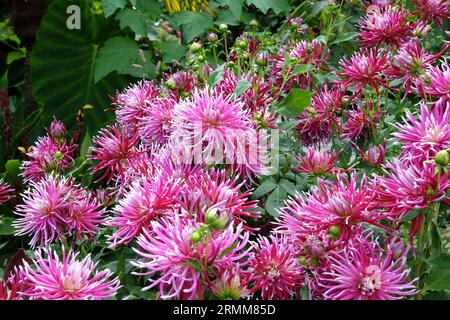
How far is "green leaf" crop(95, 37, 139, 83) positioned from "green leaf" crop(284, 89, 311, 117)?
3.20ft

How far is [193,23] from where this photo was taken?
1749 mm

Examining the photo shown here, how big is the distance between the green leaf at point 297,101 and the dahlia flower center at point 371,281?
39 centimetres

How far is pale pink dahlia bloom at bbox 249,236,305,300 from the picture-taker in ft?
2.24

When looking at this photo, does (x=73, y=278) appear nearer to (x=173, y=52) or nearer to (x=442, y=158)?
(x=442, y=158)

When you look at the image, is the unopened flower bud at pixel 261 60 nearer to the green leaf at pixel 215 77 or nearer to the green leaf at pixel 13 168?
the green leaf at pixel 215 77

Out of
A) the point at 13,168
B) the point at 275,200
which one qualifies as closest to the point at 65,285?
the point at 275,200

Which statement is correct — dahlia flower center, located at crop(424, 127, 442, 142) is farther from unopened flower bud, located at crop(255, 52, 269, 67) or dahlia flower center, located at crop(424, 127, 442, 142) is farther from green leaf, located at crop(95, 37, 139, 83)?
green leaf, located at crop(95, 37, 139, 83)

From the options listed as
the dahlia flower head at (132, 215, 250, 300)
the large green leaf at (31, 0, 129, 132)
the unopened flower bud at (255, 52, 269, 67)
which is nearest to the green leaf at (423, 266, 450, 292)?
the dahlia flower head at (132, 215, 250, 300)

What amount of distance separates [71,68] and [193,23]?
2.09 feet

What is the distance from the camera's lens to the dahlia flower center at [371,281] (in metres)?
0.63

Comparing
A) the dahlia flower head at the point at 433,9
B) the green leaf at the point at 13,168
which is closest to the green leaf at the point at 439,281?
the dahlia flower head at the point at 433,9

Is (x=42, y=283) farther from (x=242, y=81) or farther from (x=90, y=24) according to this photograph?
(x=90, y=24)

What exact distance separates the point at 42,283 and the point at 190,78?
0.59 m

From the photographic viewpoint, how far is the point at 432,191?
65 centimetres
